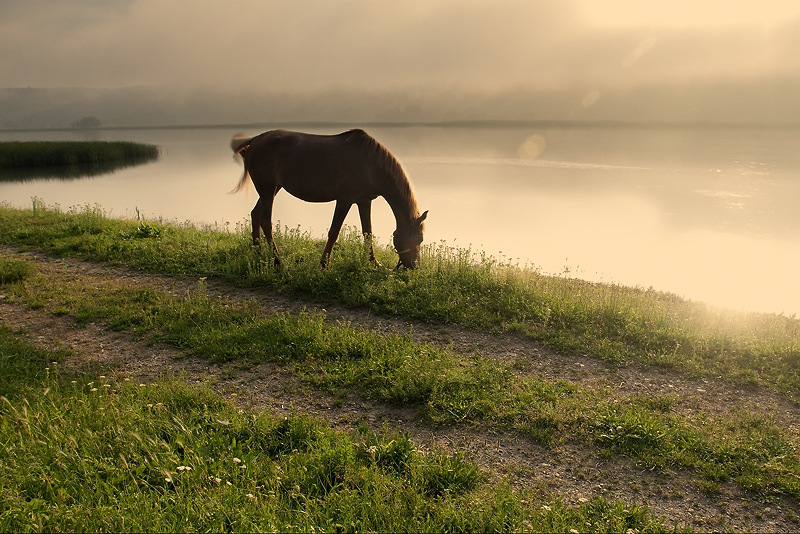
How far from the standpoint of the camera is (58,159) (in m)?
40.1

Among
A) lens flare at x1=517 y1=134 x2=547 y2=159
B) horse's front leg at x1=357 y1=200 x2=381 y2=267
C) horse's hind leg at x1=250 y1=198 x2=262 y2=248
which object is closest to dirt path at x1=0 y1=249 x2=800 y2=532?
horse's front leg at x1=357 y1=200 x2=381 y2=267

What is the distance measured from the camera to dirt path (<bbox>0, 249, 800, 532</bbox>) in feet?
11.6

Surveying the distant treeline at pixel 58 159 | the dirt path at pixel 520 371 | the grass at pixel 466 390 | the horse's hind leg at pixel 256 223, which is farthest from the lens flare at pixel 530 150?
the grass at pixel 466 390

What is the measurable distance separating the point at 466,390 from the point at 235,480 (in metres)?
2.38

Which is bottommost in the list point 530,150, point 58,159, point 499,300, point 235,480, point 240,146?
point 235,480

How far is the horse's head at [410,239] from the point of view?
817 centimetres

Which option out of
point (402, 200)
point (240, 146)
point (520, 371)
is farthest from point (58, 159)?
point (520, 371)

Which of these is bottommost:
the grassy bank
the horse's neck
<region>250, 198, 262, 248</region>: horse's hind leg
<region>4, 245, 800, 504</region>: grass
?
<region>4, 245, 800, 504</region>: grass

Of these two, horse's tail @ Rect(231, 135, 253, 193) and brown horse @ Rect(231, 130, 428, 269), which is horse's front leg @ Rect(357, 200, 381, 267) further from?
horse's tail @ Rect(231, 135, 253, 193)

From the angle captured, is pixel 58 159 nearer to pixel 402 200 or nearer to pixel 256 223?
pixel 256 223

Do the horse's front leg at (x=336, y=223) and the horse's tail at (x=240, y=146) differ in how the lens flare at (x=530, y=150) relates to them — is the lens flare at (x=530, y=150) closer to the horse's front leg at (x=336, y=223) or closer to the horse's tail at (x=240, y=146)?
the horse's tail at (x=240, y=146)

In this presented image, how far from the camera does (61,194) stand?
89.4 feet

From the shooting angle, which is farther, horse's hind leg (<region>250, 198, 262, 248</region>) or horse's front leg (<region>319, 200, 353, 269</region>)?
horse's hind leg (<region>250, 198, 262, 248</region>)

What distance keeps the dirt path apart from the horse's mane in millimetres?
2220
